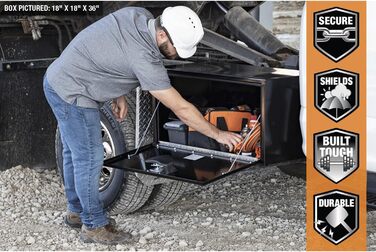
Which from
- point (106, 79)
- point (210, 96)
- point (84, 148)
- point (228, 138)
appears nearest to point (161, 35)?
point (106, 79)

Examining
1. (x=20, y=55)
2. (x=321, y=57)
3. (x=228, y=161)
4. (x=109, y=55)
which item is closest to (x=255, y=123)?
(x=228, y=161)

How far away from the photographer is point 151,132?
5.49 metres

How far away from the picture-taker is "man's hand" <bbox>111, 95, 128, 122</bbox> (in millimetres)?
5277

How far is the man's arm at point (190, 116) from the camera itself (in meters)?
4.58

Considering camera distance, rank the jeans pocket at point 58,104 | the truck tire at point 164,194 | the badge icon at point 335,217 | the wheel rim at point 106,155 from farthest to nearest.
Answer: the truck tire at point 164,194
the wheel rim at point 106,155
the jeans pocket at point 58,104
the badge icon at point 335,217

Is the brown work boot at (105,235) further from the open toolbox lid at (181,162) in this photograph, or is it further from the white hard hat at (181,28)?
the white hard hat at (181,28)

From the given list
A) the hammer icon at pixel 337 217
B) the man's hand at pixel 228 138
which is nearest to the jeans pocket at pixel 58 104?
the man's hand at pixel 228 138

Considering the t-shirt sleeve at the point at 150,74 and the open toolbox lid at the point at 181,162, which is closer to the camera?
the t-shirt sleeve at the point at 150,74

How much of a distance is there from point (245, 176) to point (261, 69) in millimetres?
1688

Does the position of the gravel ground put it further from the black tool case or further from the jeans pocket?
the jeans pocket

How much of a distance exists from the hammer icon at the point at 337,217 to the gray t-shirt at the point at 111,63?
118 cm

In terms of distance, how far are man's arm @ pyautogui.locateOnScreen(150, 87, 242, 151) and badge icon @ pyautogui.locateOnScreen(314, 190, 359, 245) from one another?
0.61 meters

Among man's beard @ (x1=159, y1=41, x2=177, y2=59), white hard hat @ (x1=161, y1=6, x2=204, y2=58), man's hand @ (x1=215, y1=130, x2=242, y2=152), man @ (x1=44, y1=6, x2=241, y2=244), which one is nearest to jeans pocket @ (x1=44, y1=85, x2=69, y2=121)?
man @ (x1=44, y1=6, x2=241, y2=244)

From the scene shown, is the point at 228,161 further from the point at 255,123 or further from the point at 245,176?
the point at 245,176
